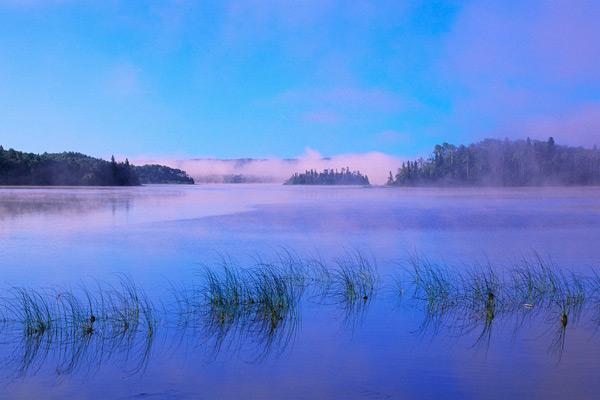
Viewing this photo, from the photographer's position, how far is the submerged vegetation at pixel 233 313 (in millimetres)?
8406

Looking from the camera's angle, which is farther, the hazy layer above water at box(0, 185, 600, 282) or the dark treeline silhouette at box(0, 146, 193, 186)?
the dark treeline silhouette at box(0, 146, 193, 186)

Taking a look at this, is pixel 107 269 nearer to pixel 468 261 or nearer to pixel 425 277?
pixel 425 277

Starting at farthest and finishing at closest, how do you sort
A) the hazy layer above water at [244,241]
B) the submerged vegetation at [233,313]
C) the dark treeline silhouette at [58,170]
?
the dark treeline silhouette at [58,170] → the hazy layer above water at [244,241] → the submerged vegetation at [233,313]

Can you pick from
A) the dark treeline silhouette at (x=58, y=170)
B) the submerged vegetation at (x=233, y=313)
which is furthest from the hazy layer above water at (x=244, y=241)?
the dark treeline silhouette at (x=58, y=170)

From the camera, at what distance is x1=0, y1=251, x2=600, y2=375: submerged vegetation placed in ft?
27.6

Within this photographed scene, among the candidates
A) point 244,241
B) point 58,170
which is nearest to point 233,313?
point 244,241

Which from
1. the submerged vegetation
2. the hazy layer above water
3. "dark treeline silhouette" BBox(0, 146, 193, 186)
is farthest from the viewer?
"dark treeline silhouette" BBox(0, 146, 193, 186)

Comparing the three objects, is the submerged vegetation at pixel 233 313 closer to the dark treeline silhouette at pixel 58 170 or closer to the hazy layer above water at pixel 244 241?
the hazy layer above water at pixel 244 241

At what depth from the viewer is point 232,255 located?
1927 centimetres

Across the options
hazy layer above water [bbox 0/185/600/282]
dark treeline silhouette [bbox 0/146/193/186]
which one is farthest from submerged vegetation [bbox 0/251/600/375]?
dark treeline silhouette [bbox 0/146/193/186]

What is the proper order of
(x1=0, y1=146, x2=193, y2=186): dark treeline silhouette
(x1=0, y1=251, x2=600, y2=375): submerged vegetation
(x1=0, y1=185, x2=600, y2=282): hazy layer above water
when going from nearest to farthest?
(x1=0, y1=251, x2=600, y2=375): submerged vegetation
(x1=0, y1=185, x2=600, y2=282): hazy layer above water
(x1=0, y1=146, x2=193, y2=186): dark treeline silhouette

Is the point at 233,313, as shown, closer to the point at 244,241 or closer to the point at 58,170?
the point at 244,241

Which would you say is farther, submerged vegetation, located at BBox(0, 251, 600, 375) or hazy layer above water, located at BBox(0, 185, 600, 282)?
hazy layer above water, located at BBox(0, 185, 600, 282)

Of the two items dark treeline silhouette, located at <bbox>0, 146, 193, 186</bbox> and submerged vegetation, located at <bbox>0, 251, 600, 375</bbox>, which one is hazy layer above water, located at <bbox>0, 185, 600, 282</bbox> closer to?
submerged vegetation, located at <bbox>0, 251, 600, 375</bbox>
